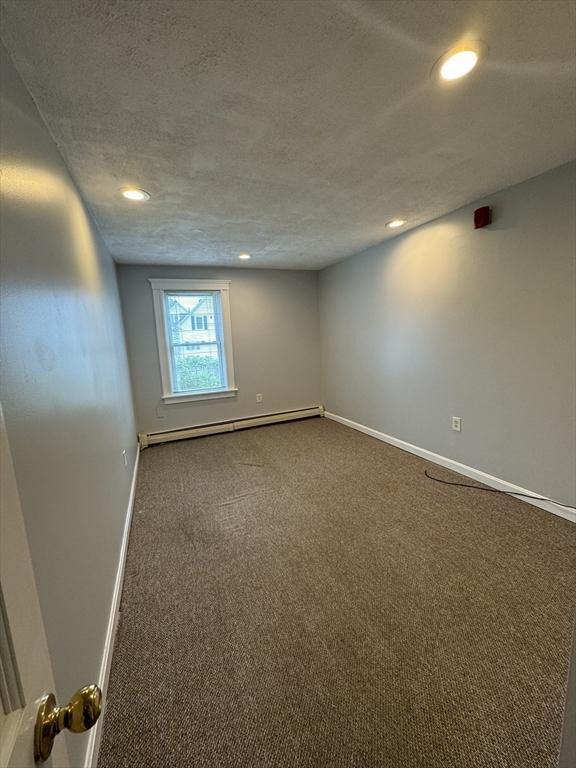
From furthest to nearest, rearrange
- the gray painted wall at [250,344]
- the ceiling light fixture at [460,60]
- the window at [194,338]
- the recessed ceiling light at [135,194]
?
the window at [194,338] < the gray painted wall at [250,344] < the recessed ceiling light at [135,194] < the ceiling light fixture at [460,60]

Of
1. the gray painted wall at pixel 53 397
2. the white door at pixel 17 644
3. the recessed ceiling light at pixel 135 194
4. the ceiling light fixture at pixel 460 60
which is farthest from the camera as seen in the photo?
the recessed ceiling light at pixel 135 194

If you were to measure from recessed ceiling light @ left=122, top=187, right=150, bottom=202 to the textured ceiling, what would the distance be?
2.4 inches

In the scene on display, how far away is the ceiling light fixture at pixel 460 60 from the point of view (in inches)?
43.1

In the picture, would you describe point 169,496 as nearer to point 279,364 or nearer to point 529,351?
point 279,364

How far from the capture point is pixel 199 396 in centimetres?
435

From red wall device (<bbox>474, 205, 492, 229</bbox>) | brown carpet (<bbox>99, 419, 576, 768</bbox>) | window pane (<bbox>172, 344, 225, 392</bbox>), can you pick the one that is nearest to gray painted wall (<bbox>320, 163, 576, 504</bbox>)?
red wall device (<bbox>474, 205, 492, 229</bbox>)

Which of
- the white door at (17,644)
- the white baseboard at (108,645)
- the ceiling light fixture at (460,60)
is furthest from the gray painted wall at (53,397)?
the ceiling light fixture at (460,60)

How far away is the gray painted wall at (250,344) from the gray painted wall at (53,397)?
2.41 meters

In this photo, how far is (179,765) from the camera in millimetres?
1015

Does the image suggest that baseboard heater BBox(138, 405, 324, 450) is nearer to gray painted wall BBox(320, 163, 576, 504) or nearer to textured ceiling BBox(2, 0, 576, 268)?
gray painted wall BBox(320, 163, 576, 504)

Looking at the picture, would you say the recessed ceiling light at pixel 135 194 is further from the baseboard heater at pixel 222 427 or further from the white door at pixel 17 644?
the baseboard heater at pixel 222 427

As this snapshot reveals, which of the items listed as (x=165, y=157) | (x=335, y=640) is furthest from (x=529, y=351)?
(x=165, y=157)

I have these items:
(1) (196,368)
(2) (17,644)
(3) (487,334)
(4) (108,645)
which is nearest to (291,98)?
(2) (17,644)

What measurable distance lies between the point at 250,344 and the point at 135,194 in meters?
2.61
